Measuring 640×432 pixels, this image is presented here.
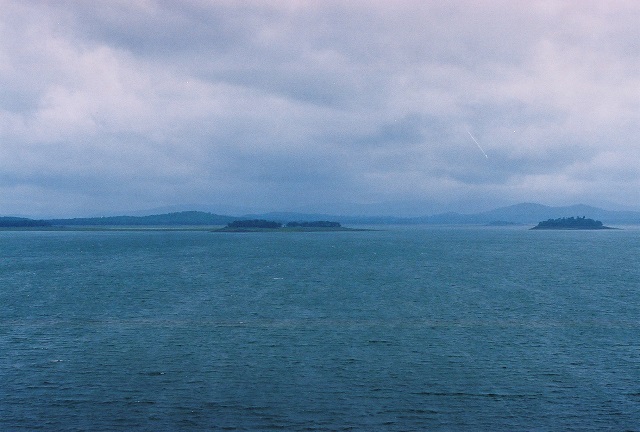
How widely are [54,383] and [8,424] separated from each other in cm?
425

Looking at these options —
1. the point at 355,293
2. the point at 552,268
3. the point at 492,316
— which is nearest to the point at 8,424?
the point at 492,316

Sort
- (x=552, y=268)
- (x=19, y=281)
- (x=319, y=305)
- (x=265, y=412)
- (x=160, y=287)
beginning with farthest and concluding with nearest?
(x=552, y=268)
(x=19, y=281)
(x=160, y=287)
(x=319, y=305)
(x=265, y=412)

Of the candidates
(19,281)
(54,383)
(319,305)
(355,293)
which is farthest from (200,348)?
(19,281)

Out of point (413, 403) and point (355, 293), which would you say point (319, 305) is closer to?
point (355, 293)

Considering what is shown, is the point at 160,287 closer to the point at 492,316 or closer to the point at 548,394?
the point at 492,316

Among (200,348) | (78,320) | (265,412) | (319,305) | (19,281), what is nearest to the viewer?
(265,412)

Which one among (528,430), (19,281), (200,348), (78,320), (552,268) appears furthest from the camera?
(552,268)

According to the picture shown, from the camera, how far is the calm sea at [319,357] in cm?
2000

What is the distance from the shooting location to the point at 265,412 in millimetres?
20266

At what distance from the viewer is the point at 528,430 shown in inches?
741

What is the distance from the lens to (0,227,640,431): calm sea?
19998 millimetres

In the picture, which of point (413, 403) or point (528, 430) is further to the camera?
point (413, 403)

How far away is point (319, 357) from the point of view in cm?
2744

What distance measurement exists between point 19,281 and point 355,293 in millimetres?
37837
